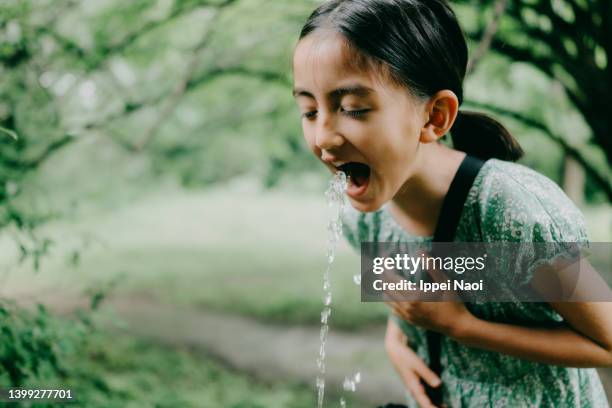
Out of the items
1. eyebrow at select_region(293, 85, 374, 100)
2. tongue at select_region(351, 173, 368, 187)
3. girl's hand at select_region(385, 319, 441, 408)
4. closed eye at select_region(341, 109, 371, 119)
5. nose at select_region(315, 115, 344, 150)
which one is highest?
eyebrow at select_region(293, 85, 374, 100)

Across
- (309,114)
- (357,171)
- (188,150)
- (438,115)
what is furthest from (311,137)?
(188,150)

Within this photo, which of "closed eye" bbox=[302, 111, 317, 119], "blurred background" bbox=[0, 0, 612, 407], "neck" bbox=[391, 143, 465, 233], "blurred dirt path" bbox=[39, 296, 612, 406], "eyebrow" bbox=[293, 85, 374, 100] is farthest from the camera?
"blurred dirt path" bbox=[39, 296, 612, 406]

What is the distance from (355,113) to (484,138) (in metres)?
0.52

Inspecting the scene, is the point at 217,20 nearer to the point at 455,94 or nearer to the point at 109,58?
the point at 109,58

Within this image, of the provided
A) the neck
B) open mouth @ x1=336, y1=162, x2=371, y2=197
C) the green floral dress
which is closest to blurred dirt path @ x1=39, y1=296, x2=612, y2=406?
the green floral dress

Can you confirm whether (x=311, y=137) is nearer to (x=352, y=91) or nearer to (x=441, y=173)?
(x=352, y=91)

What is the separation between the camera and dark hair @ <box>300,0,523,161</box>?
4.16ft

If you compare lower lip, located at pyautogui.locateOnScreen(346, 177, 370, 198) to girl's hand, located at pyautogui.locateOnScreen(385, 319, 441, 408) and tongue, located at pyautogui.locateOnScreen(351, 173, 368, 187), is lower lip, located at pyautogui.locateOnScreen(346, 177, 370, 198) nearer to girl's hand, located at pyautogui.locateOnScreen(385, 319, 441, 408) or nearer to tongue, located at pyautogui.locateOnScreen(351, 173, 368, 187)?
tongue, located at pyautogui.locateOnScreen(351, 173, 368, 187)

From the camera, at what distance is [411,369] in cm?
165

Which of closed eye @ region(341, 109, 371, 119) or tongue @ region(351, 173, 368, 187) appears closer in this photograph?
closed eye @ region(341, 109, 371, 119)

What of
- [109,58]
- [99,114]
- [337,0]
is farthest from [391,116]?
[99,114]

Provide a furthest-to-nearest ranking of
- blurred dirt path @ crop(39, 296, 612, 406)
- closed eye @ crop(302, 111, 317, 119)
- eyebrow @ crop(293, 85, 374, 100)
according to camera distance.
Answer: blurred dirt path @ crop(39, 296, 612, 406), closed eye @ crop(302, 111, 317, 119), eyebrow @ crop(293, 85, 374, 100)

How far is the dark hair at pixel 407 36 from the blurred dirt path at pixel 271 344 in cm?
363

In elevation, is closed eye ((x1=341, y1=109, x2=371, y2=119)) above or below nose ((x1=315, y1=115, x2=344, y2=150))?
above
